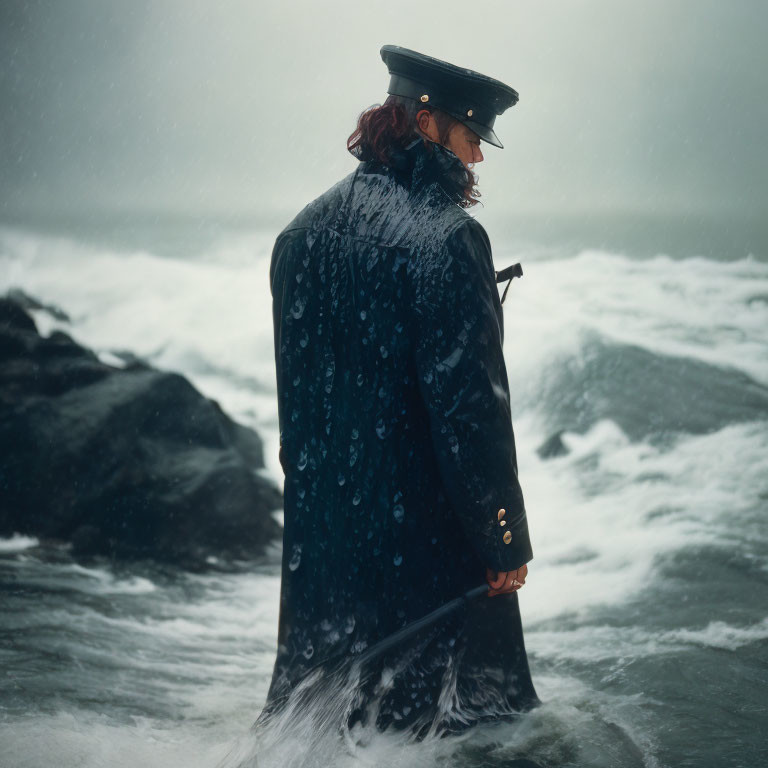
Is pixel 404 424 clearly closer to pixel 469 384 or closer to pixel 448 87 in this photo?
pixel 469 384

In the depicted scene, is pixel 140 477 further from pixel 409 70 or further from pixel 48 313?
pixel 409 70

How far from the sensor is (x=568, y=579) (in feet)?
11.6

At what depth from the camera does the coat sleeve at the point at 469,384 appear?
5.65 ft

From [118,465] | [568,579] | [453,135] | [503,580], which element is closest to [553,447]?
[568,579]

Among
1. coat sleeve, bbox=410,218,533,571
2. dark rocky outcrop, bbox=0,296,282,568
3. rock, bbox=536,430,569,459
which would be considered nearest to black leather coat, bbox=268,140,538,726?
coat sleeve, bbox=410,218,533,571

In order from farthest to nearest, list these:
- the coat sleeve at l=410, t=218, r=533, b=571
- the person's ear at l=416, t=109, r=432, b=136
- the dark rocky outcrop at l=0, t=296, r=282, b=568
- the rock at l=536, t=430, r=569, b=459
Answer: the rock at l=536, t=430, r=569, b=459, the dark rocky outcrop at l=0, t=296, r=282, b=568, the person's ear at l=416, t=109, r=432, b=136, the coat sleeve at l=410, t=218, r=533, b=571

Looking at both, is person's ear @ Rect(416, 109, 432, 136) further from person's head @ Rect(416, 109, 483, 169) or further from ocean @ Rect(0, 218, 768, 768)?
ocean @ Rect(0, 218, 768, 768)

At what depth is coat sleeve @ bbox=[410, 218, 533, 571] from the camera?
1.72 metres

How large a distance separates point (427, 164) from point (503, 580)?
0.86 m

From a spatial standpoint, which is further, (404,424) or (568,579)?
(568,579)

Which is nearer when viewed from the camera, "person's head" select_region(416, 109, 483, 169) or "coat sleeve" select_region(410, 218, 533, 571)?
"coat sleeve" select_region(410, 218, 533, 571)

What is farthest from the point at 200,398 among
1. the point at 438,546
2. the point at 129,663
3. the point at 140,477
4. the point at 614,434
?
the point at 438,546

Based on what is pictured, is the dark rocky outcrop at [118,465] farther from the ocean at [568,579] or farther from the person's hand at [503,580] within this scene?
the person's hand at [503,580]

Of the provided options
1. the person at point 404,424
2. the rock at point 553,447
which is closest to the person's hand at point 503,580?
the person at point 404,424
